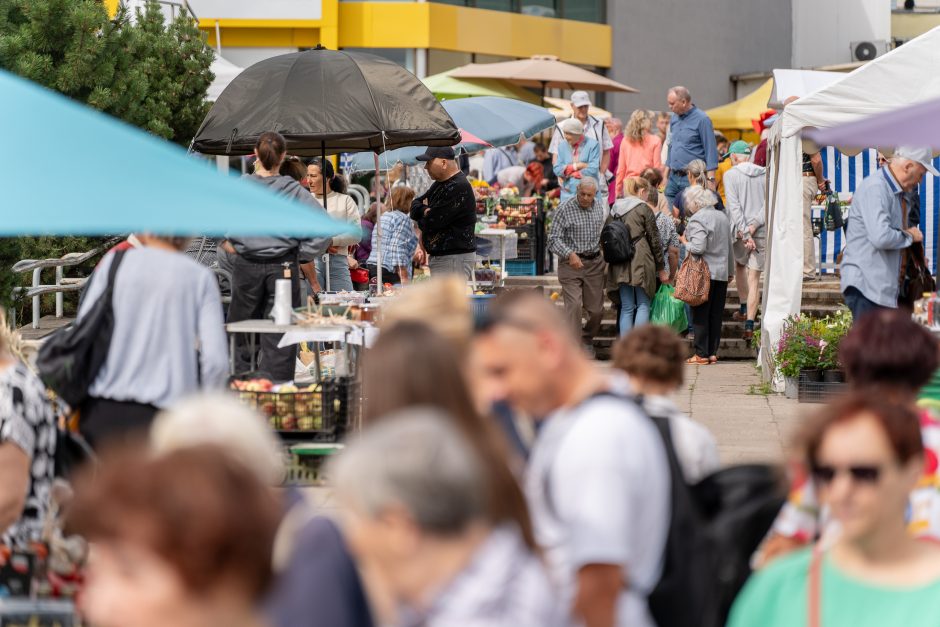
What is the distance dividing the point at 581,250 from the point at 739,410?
3319 mm

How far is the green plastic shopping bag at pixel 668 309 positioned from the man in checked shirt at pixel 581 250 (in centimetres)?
57

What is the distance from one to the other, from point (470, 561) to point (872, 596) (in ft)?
3.87

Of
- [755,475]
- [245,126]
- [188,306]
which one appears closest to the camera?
[755,475]

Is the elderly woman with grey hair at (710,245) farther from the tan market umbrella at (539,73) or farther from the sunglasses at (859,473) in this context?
the sunglasses at (859,473)

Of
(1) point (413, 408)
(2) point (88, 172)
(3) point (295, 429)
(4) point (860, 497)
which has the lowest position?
(3) point (295, 429)

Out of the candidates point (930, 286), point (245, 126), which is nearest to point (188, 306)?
point (245, 126)

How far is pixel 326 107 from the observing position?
36.1 feet

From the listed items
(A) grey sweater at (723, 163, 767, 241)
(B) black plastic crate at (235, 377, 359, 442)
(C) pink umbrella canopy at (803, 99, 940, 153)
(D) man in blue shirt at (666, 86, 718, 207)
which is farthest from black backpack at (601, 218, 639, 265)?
(C) pink umbrella canopy at (803, 99, 940, 153)

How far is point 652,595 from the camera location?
3670 mm

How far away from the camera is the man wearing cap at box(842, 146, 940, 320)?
1053cm

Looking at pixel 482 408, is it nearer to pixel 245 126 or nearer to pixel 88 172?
pixel 88 172

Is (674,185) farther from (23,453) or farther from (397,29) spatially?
(23,453)

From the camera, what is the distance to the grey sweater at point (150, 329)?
5.70 m

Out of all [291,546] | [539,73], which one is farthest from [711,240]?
[291,546]
